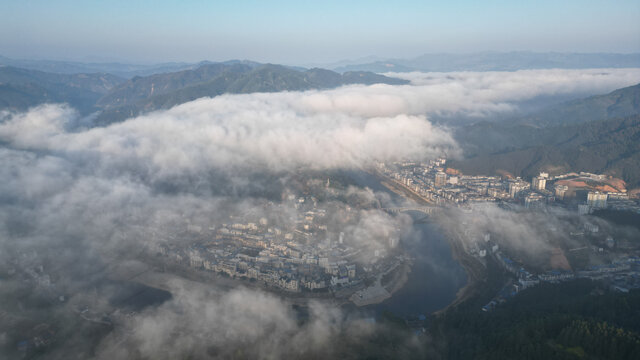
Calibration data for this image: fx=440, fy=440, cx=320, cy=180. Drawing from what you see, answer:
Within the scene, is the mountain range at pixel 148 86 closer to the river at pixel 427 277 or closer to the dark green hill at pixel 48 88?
the dark green hill at pixel 48 88

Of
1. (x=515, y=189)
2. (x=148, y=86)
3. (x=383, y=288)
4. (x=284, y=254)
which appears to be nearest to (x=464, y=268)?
(x=383, y=288)

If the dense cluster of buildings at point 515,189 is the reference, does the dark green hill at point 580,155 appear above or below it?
above

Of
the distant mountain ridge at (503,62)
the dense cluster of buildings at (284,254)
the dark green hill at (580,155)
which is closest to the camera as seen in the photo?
the dense cluster of buildings at (284,254)

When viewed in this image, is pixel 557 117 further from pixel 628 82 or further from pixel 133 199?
pixel 133 199

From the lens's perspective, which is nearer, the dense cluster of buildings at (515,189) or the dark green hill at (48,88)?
the dense cluster of buildings at (515,189)

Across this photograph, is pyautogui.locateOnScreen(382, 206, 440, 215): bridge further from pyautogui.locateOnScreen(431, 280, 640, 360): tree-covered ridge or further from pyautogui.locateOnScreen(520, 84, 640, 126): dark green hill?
pyautogui.locateOnScreen(520, 84, 640, 126): dark green hill

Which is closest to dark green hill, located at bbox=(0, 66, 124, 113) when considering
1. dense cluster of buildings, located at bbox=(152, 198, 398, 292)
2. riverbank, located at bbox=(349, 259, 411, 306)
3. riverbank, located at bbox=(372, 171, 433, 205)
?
dense cluster of buildings, located at bbox=(152, 198, 398, 292)

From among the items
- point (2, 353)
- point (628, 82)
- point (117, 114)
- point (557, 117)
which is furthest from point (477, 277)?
point (628, 82)

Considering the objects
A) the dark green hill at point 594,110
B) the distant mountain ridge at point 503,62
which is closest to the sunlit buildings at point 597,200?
the dark green hill at point 594,110
